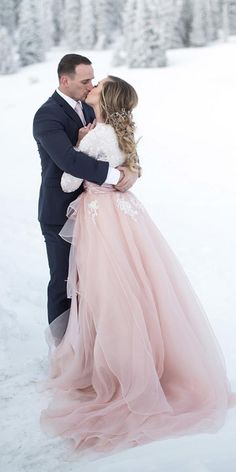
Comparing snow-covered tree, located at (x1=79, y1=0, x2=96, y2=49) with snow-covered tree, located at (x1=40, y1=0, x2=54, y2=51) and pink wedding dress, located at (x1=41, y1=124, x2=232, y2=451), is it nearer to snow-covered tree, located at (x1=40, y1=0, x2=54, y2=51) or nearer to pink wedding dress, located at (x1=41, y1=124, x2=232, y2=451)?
snow-covered tree, located at (x1=40, y1=0, x2=54, y2=51)

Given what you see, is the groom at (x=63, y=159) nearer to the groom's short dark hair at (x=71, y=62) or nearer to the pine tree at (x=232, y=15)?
the groom's short dark hair at (x=71, y=62)

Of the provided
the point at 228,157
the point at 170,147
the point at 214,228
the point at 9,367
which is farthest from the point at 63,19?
the point at 9,367

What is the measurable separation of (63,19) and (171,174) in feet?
46.2

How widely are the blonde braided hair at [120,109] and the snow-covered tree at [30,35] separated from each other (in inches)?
706

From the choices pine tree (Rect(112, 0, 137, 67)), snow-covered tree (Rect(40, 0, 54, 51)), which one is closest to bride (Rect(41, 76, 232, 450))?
pine tree (Rect(112, 0, 137, 67))

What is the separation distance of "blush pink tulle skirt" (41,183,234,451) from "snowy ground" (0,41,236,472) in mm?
123

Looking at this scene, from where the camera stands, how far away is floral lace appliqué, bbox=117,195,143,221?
2537 millimetres

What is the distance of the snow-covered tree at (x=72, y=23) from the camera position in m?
19.8

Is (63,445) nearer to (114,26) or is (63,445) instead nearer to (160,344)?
(160,344)

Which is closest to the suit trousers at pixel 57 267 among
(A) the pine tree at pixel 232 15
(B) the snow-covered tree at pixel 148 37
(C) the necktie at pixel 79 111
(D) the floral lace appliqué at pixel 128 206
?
(D) the floral lace appliqué at pixel 128 206

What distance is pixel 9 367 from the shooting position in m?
3.01

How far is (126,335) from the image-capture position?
2430 millimetres

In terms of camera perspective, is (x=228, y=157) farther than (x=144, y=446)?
Yes

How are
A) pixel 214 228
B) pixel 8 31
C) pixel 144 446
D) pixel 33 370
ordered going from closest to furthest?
pixel 144 446
pixel 33 370
pixel 214 228
pixel 8 31
